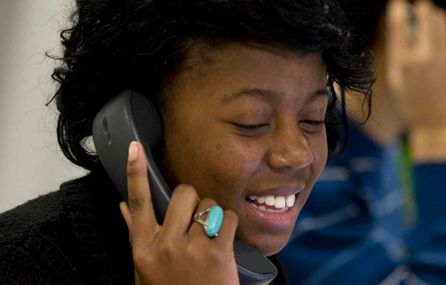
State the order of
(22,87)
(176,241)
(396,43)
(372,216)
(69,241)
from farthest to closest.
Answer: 1. (396,43)
2. (22,87)
3. (372,216)
4. (69,241)
5. (176,241)

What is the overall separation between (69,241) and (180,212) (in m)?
0.16

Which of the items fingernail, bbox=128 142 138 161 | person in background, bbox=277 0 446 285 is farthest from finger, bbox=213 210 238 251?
person in background, bbox=277 0 446 285

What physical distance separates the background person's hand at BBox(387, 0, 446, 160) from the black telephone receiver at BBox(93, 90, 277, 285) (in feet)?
2.07

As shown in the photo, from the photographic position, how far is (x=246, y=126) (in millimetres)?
762

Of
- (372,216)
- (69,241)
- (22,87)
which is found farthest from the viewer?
(22,87)

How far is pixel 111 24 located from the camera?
811 mm

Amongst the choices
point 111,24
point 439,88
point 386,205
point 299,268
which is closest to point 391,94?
point 439,88

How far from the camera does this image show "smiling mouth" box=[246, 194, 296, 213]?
31.3 inches

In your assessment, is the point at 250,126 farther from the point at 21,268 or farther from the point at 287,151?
the point at 21,268

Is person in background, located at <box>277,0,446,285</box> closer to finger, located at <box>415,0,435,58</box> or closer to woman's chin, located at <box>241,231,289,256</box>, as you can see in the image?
finger, located at <box>415,0,435,58</box>

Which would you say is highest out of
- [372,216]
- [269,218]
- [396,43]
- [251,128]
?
[251,128]

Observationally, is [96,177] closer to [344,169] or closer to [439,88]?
[344,169]

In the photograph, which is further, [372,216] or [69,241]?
[372,216]

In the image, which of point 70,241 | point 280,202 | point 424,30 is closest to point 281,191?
point 280,202
